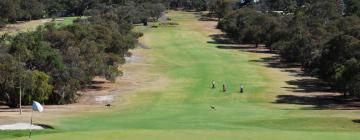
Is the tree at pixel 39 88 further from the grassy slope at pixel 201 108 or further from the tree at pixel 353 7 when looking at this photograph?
the tree at pixel 353 7

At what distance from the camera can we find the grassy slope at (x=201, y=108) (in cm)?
2680

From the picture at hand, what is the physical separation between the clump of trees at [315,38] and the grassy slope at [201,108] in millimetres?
5663

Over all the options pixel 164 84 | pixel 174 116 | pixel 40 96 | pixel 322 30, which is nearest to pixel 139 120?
pixel 174 116

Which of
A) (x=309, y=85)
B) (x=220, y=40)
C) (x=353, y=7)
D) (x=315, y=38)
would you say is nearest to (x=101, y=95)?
(x=309, y=85)

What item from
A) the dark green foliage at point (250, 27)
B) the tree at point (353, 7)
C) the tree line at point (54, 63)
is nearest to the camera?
the tree line at point (54, 63)

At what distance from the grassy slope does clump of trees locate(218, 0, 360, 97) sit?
223 inches

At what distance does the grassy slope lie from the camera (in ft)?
87.9

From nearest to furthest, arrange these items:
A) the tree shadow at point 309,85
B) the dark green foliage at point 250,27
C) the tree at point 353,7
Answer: the tree shadow at point 309,85
the dark green foliage at point 250,27
the tree at point 353,7

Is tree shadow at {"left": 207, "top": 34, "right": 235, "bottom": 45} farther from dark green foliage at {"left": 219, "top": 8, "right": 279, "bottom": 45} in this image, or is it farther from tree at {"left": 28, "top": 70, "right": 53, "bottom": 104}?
tree at {"left": 28, "top": 70, "right": 53, "bottom": 104}

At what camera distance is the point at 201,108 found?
51.4 metres

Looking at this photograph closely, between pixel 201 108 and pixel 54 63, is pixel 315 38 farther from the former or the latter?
pixel 201 108

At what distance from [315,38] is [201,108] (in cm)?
5126

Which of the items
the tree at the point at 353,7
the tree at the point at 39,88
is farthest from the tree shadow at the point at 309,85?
the tree at the point at 353,7

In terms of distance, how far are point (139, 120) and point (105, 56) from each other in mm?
40704
